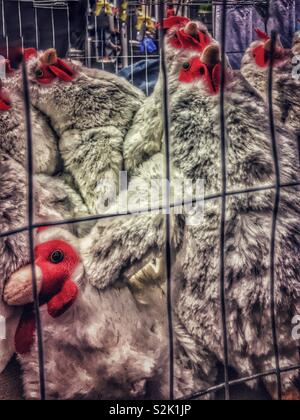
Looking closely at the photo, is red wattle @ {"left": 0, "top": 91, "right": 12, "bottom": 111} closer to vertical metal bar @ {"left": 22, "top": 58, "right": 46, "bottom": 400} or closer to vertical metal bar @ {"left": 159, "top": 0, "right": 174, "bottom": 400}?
vertical metal bar @ {"left": 22, "top": 58, "right": 46, "bottom": 400}

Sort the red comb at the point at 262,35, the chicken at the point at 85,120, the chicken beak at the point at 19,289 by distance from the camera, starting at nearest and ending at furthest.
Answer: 1. the chicken beak at the point at 19,289
2. the chicken at the point at 85,120
3. the red comb at the point at 262,35

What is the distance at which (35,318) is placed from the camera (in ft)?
5.52

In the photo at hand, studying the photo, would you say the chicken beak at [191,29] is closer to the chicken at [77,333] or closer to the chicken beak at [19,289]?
the chicken at [77,333]

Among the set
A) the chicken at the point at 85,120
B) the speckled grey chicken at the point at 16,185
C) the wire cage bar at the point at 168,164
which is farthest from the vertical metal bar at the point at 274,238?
the speckled grey chicken at the point at 16,185

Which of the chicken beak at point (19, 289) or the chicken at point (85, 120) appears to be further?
the chicken at point (85, 120)

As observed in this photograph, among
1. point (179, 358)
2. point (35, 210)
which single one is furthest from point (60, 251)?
point (179, 358)

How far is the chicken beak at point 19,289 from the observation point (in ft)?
5.41

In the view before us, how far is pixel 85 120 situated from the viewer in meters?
1.81

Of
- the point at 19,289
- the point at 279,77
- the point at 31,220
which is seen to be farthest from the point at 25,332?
the point at 279,77

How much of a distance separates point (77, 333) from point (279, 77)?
1.02 m

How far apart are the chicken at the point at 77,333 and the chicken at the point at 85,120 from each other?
0.19 m

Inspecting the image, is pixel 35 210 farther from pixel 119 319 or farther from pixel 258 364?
pixel 258 364

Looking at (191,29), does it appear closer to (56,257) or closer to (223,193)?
(223,193)
